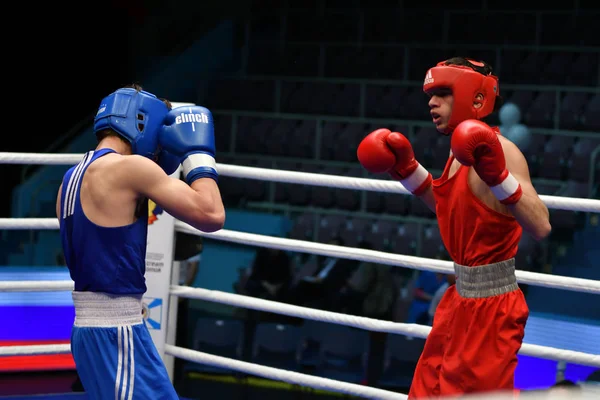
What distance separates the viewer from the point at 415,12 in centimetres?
805

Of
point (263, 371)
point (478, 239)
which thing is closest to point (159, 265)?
point (263, 371)

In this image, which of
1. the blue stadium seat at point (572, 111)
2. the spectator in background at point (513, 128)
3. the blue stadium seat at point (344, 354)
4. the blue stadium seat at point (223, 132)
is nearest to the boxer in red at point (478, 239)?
the blue stadium seat at point (344, 354)

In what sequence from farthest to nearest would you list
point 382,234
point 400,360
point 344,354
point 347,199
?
1. point 347,199
2. point 382,234
3. point 344,354
4. point 400,360

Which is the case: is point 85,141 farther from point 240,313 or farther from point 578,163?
point 578,163

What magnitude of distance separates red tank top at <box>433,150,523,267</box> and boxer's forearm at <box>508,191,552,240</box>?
0.09 m

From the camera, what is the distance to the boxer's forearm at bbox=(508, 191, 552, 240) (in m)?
1.82

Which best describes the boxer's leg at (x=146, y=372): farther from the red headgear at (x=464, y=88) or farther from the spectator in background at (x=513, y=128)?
the spectator in background at (x=513, y=128)

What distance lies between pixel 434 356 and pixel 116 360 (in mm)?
744

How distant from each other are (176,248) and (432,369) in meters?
1.15

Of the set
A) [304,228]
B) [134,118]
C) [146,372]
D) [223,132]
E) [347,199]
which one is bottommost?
[146,372]

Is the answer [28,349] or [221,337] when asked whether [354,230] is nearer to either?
[221,337]

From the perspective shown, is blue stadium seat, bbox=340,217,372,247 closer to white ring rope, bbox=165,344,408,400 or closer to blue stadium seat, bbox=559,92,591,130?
blue stadium seat, bbox=559,92,591,130

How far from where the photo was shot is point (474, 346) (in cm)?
191

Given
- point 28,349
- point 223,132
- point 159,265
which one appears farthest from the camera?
point 223,132
